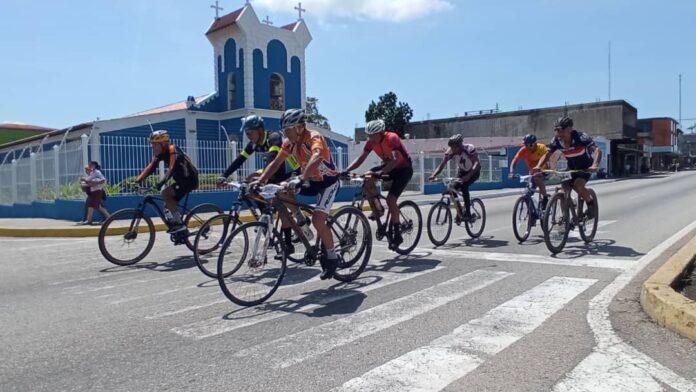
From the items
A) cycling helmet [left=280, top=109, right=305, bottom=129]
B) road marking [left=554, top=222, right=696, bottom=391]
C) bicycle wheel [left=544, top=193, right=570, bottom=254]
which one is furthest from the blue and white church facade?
road marking [left=554, top=222, right=696, bottom=391]

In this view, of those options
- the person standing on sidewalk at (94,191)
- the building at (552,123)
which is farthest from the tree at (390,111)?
the person standing on sidewalk at (94,191)

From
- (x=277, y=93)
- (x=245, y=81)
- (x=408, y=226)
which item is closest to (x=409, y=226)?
(x=408, y=226)

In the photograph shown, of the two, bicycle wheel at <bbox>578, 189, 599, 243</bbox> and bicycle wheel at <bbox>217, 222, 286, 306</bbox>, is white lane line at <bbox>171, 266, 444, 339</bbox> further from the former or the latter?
bicycle wheel at <bbox>578, 189, 599, 243</bbox>

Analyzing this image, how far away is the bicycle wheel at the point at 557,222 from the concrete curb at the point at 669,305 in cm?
208

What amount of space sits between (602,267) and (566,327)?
2.69 meters

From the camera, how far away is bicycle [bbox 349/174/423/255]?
7738mm

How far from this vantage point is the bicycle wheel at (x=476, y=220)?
367 inches

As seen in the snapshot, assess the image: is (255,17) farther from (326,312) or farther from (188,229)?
(326,312)

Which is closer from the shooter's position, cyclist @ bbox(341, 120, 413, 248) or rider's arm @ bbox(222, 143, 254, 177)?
rider's arm @ bbox(222, 143, 254, 177)

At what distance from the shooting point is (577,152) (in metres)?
8.08

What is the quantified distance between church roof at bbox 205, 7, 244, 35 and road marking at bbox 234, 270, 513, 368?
23785 mm

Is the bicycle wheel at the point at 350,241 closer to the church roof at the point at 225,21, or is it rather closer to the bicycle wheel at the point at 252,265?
the bicycle wheel at the point at 252,265

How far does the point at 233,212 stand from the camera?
667cm

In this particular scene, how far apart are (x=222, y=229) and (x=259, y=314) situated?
1.75 m
